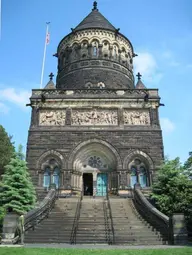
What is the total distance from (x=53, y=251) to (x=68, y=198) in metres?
9.42

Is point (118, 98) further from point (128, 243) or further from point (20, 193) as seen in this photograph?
point (128, 243)

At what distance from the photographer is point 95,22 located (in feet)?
92.6

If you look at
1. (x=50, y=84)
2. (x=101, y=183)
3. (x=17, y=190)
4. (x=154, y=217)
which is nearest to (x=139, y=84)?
(x=50, y=84)

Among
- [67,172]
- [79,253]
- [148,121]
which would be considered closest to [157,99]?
[148,121]

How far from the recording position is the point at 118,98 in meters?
21.2

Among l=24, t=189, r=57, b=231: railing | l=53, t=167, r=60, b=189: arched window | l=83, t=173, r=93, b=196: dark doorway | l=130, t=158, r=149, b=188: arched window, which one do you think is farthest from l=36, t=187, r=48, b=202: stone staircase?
l=130, t=158, r=149, b=188: arched window

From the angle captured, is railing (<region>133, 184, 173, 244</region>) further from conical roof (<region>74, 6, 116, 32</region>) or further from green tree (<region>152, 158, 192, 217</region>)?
conical roof (<region>74, 6, 116, 32</region>)

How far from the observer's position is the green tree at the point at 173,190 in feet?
45.1

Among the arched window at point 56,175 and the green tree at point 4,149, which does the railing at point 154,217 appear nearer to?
the arched window at point 56,175

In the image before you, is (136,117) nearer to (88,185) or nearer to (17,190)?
(88,185)

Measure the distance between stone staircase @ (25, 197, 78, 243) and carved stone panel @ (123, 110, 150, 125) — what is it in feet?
26.7

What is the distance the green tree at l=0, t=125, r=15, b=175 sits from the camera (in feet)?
92.5

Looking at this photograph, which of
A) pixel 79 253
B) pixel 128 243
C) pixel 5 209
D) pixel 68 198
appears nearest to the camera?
pixel 79 253

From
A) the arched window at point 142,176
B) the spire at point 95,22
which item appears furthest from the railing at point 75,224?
the spire at point 95,22
